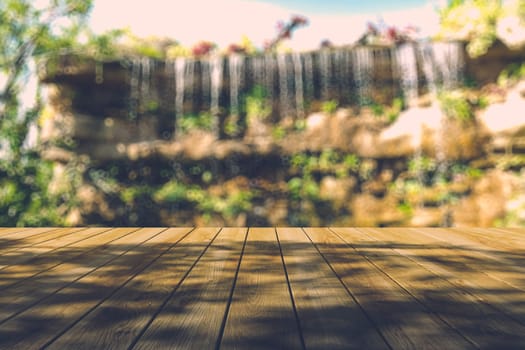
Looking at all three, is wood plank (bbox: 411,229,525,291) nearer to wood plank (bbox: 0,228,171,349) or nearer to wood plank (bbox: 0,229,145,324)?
wood plank (bbox: 0,228,171,349)

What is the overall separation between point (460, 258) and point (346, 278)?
2.85 ft

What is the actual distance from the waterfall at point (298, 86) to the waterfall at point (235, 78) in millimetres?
1333

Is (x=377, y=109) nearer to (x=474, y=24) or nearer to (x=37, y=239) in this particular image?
(x=474, y=24)

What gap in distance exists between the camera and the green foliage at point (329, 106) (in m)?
10.7

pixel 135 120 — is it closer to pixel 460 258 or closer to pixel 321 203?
pixel 321 203

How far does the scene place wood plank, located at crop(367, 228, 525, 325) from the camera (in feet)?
5.45

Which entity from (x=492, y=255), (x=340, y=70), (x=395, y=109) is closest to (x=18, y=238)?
(x=492, y=255)

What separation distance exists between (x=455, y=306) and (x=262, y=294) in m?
0.71

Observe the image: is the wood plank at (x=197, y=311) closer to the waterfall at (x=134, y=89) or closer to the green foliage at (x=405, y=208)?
the green foliage at (x=405, y=208)

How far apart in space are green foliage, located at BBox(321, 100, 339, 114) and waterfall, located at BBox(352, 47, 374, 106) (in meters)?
0.64

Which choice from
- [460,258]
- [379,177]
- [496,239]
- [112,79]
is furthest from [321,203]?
[460,258]

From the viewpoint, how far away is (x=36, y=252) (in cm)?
258

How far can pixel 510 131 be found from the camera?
910cm

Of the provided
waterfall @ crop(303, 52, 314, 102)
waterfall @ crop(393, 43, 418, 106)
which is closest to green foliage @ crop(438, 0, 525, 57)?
waterfall @ crop(393, 43, 418, 106)
